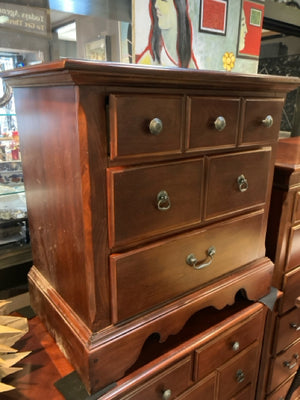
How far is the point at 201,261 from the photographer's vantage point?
33.3 inches

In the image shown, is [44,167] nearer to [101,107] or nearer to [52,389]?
[101,107]

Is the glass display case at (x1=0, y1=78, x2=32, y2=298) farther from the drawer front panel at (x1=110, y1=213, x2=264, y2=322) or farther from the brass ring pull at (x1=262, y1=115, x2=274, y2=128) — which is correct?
the brass ring pull at (x1=262, y1=115, x2=274, y2=128)

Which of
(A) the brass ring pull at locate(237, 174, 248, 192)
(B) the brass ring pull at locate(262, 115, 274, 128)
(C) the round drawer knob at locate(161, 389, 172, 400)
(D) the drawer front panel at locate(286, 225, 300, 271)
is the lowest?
(C) the round drawer knob at locate(161, 389, 172, 400)

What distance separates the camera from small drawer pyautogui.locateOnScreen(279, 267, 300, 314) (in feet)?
3.89

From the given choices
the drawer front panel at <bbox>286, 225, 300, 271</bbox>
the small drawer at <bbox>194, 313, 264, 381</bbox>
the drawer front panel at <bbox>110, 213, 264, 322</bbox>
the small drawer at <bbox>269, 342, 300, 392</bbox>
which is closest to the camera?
the drawer front panel at <bbox>110, 213, 264, 322</bbox>

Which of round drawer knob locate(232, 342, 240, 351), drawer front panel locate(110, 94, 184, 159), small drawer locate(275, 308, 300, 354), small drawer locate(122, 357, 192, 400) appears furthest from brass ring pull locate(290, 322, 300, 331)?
drawer front panel locate(110, 94, 184, 159)

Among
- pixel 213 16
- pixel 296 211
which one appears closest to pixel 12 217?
pixel 296 211

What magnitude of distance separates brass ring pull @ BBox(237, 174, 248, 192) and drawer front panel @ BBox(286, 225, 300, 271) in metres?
0.37

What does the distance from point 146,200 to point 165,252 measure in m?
0.15

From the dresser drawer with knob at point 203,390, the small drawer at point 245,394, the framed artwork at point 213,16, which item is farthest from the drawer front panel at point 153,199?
the framed artwork at point 213,16

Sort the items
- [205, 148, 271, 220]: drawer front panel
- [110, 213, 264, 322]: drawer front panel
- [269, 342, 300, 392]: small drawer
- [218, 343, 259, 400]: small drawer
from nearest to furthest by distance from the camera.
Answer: [110, 213, 264, 322]: drawer front panel, [205, 148, 271, 220]: drawer front panel, [218, 343, 259, 400]: small drawer, [269, 342, 300, 392]: small drawer

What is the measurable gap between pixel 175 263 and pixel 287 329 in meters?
0.77

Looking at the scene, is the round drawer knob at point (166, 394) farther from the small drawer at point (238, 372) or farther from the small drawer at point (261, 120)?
the small drawer at point (261, 120)

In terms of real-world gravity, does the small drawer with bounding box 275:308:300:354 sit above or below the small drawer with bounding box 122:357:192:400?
below
